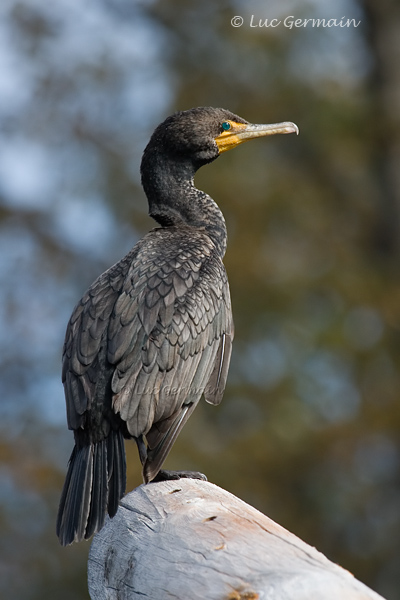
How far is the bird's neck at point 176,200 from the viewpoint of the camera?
516 centimetres

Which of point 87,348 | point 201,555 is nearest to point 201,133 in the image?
point 87,348

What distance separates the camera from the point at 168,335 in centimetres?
424

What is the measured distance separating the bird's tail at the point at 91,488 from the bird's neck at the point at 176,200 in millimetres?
1500

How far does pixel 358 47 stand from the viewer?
13.2 metres

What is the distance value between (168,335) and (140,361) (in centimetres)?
20

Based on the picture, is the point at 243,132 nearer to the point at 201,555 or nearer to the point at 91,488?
the point at 91,488

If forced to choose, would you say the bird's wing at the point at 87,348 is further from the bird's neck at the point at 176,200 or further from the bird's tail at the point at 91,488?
the bird's neck at the point at 176,200

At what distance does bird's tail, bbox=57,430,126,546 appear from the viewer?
3.68m

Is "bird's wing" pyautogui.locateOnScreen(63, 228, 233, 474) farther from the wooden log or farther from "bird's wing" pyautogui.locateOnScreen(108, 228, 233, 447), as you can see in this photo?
the wooden log

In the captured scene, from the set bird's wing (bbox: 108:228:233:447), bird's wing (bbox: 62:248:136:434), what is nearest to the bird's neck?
bird's wing (bbox: 108:228:233:447)

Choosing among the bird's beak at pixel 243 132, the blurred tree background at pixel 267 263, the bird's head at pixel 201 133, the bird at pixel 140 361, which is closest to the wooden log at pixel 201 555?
the bird at pixel 140 361

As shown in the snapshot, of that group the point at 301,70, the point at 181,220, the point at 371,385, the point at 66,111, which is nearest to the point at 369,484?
the point at 371,385

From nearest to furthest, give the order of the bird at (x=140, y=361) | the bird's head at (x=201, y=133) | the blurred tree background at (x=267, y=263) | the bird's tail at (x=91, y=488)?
the bird's tail at (x=91, y=488)
the bird at (x=140, y=361)
the bird's head at (x=201, y=133)
the blurred tree background at (x=267, y=263)

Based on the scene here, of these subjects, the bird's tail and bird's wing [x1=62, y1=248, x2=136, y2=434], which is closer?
the bird's tail
